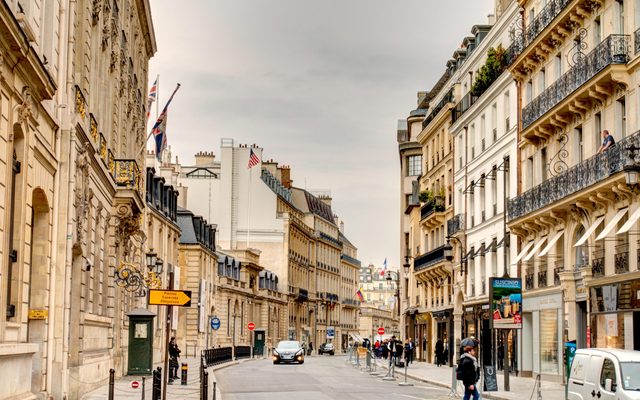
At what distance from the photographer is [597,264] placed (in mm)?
34500

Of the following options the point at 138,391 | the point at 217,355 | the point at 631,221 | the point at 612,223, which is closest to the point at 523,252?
the point at 612,223

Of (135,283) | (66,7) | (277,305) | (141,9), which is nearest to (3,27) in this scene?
(66,7)

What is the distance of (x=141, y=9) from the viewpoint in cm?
4350

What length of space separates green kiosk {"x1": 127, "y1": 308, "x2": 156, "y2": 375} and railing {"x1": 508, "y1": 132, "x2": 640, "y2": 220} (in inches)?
549

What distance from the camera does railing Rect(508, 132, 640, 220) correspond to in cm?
3166

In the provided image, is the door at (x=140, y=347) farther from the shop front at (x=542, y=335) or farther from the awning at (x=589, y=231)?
the awning at (x=589, y=231)

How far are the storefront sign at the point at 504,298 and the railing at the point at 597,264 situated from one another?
8.75ft

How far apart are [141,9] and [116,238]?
38.4 feet

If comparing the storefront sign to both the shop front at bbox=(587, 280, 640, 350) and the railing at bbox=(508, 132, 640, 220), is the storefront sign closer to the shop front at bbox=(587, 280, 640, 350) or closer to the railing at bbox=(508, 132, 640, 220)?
the shop front at bbox=(587, 280, 640, 350)

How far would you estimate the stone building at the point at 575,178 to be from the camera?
32188mm

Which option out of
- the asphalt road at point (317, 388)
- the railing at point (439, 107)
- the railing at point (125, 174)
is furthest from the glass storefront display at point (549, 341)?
the railing at point (439, 107)

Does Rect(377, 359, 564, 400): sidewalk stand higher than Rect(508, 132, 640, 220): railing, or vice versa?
Rect(508, 132, 640, 220): railing

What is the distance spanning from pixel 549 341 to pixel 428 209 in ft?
84.5

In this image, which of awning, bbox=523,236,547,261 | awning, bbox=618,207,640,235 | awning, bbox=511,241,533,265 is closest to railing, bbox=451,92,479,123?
awning, bbox=511,241,533,265
